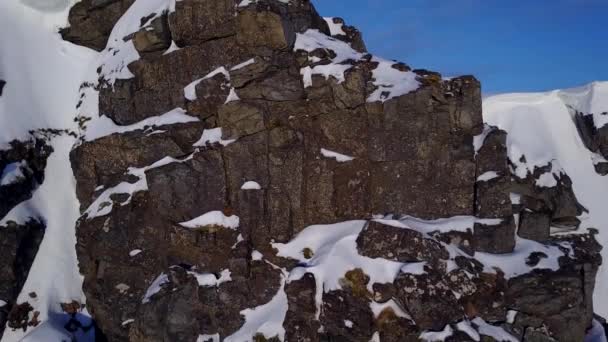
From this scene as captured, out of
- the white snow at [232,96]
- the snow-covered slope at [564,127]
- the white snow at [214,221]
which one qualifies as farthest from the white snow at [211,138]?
the snow-covered slope at [564,127]

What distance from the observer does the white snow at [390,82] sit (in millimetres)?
17909

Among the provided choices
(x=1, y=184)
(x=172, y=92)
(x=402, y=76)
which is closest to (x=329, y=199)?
(x=402, y=76)

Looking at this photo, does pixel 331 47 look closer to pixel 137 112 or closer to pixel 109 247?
pixel 137 112

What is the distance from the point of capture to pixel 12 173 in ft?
68.6

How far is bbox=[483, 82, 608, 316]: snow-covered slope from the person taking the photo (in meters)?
26.6

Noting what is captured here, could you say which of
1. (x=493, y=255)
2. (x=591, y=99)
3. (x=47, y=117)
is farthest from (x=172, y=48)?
(x=591, y=99)

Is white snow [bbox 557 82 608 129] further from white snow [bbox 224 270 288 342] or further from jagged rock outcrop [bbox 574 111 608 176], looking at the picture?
white snow [bbox 224 270 288 342]

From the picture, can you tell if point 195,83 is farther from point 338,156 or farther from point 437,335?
point 437,335

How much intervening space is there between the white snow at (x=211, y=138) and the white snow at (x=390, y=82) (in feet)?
16.6

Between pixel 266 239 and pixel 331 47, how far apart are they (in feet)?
23.7

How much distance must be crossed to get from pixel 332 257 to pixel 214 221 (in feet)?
13.9

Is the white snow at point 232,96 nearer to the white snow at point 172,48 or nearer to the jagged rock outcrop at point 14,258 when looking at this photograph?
the white snow at point 172,48

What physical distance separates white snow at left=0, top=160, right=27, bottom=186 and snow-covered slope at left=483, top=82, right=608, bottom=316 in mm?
20567

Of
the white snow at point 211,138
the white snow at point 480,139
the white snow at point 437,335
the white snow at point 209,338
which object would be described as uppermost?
the white snow at point 211,138
